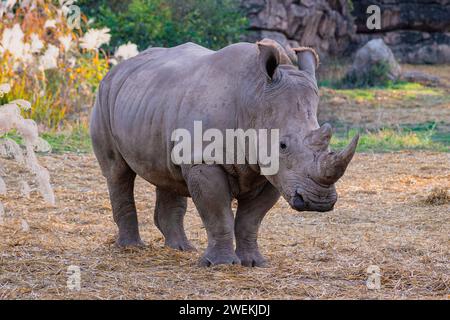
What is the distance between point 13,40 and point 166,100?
4.60 metres

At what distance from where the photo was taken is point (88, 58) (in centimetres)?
1348

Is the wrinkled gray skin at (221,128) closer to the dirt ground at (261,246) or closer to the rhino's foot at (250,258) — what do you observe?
the rhino's foot at (250,258)

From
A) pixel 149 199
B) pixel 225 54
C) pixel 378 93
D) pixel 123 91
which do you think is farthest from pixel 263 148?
pixel 378 93

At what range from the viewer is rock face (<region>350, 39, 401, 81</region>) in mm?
19297

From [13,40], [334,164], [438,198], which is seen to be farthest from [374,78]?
[334,164]

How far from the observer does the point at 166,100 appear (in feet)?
20.0

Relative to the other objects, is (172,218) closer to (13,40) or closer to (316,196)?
(316,196)

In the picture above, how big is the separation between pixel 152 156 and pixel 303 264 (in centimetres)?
119

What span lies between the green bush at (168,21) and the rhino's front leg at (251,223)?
1085 cm

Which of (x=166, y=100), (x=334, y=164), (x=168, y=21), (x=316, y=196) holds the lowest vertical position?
(x=316, y=196)

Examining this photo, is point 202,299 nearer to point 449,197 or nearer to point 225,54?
point 225,54

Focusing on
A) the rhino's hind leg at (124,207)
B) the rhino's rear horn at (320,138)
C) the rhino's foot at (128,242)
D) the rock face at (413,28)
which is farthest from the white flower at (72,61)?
the rock face at (413,28)

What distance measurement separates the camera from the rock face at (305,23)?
20219mm

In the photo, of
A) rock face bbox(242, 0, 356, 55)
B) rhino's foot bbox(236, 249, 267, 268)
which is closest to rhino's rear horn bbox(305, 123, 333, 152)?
rhino's foot bbox(236, 249, 267, 268)
